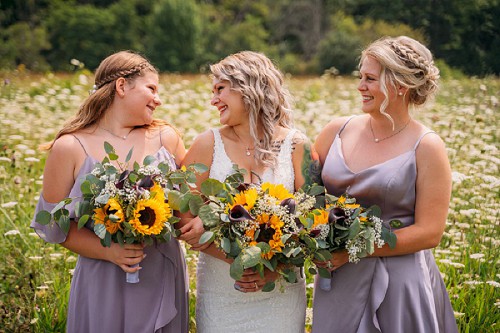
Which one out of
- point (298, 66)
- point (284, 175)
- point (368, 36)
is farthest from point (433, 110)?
point (298, 66)

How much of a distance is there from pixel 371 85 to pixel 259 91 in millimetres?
593

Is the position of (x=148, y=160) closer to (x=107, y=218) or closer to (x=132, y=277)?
(x=107, y=218)

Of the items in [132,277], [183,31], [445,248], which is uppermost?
[132,277]

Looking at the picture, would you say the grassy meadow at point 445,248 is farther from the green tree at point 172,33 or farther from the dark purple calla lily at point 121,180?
the green tree at point 172,33

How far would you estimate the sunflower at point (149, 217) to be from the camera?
10.3 ft

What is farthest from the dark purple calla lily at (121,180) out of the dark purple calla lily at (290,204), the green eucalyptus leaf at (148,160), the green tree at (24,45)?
the green tree at (24,45)

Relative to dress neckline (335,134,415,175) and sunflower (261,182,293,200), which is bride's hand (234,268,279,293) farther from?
dress neckline (335,134,415,175)

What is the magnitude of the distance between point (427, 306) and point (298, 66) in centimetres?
3527

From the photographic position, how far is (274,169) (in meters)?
3.67

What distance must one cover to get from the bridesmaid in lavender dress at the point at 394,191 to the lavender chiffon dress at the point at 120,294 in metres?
0.86

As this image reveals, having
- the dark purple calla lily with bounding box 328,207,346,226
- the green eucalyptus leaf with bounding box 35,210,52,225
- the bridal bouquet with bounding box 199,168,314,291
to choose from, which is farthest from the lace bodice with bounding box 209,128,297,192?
the green eucalyptus leaf with bounding box 35,210,52,225

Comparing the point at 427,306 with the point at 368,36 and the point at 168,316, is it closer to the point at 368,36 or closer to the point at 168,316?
the point at 168,316

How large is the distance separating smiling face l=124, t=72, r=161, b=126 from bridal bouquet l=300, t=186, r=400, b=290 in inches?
41.8

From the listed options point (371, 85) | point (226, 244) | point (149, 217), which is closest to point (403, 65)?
point (371, 85)
